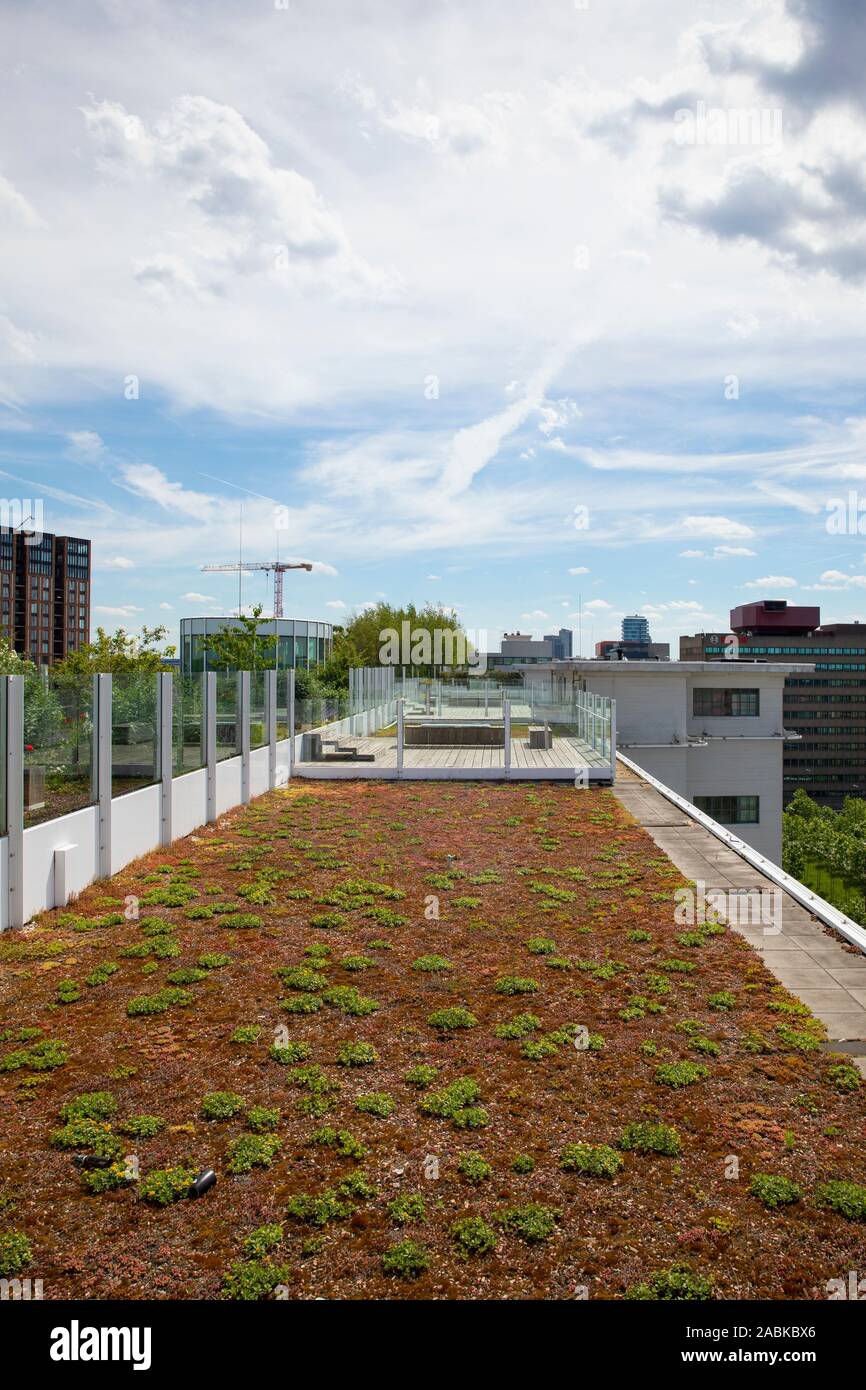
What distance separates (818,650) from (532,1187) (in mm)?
113024

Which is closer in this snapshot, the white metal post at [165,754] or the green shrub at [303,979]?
the green shrub at [303,979]

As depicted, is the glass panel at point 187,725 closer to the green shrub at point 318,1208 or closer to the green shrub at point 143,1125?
the green shrub at point 143,1125

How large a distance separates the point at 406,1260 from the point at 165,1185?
1.17 m

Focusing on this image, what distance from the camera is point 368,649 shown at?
1895 inches

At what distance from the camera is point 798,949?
6992mm

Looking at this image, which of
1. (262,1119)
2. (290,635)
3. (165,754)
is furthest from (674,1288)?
(290,635)

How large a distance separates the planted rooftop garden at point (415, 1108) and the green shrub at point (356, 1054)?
18mm

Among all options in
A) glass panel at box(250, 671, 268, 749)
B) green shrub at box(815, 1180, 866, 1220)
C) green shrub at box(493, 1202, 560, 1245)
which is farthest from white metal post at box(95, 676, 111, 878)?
green shrub at box(815, 1180, 866, 1220)

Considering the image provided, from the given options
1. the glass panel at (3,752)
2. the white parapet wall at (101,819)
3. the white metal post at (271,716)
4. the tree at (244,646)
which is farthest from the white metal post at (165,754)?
the tree at (244,646)

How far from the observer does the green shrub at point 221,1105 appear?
4.34 meters

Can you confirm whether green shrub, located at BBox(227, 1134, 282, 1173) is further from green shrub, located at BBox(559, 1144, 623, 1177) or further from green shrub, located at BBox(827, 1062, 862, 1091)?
green shrub, located at BBox(827, 1062, 862, 1091)

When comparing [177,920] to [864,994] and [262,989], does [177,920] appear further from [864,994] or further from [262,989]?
[864,994]

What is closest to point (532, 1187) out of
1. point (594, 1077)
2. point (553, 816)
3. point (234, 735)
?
point (594, 1077)

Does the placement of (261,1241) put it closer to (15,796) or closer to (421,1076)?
(421,1076)
